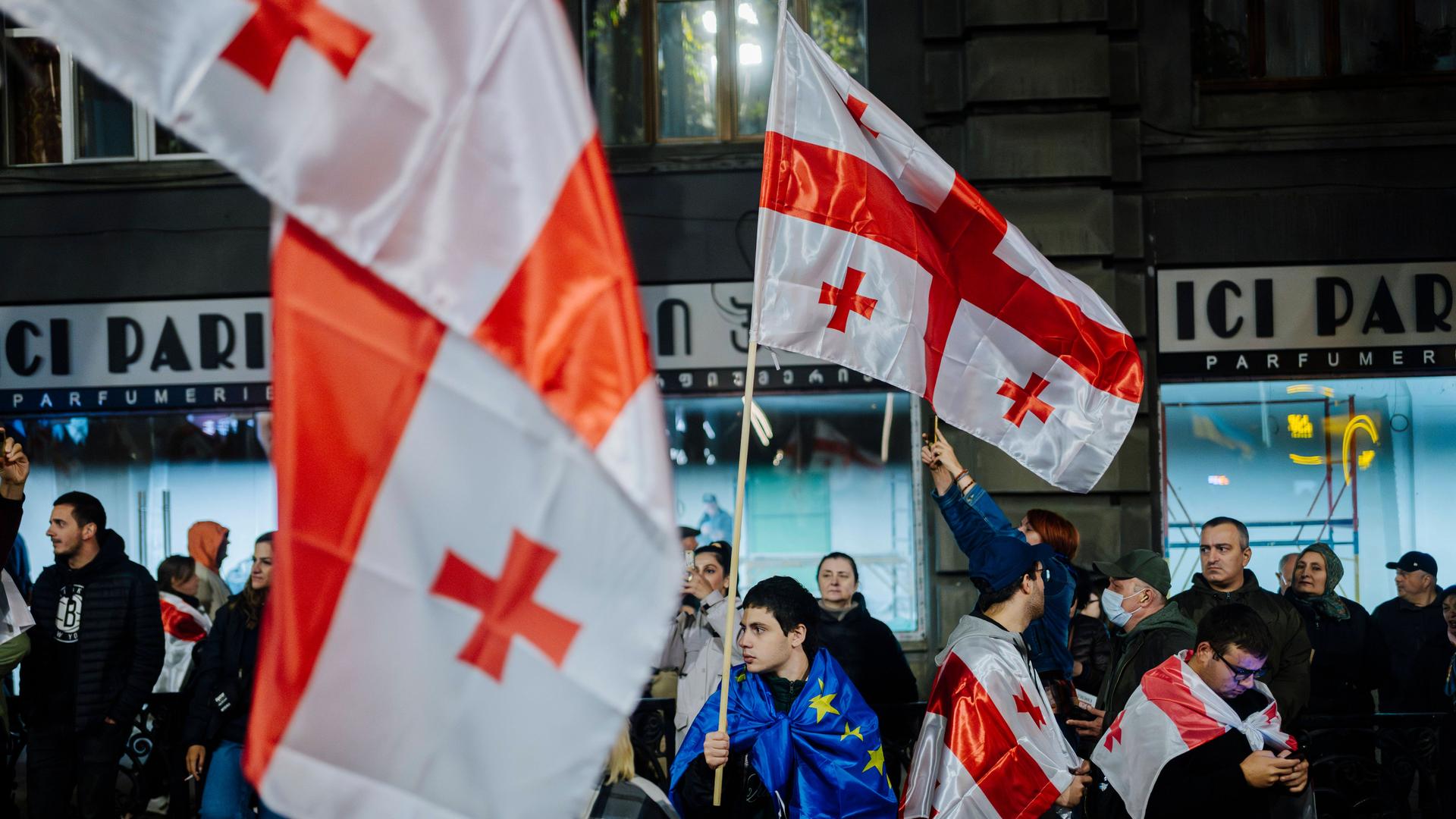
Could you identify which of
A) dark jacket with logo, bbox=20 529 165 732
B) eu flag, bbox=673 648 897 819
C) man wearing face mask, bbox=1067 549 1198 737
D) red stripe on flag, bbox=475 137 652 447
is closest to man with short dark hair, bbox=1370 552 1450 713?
man wearing face mask, bbox=1067 549 1198 737

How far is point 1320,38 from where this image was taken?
11852 millimetres

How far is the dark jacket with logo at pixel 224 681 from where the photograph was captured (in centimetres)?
796

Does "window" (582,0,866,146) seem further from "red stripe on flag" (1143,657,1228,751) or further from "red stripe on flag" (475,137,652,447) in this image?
"red stripe on flag" (475,137,652,447)

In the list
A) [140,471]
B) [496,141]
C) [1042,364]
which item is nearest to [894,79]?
[1042,364]

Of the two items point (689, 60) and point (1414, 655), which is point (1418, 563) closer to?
point (1414, 655)

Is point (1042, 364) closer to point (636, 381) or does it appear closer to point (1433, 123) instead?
point (636, 381)

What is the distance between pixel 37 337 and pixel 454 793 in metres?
10.9

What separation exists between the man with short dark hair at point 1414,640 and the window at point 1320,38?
4.17 metres

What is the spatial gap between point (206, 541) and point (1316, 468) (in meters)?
8.98

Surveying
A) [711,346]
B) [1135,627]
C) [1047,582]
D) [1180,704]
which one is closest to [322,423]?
[1180,704]

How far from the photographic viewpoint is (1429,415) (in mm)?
11703

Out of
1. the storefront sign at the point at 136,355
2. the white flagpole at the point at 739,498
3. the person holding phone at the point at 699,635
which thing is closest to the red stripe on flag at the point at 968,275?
the white flagpole at the point at 739,498

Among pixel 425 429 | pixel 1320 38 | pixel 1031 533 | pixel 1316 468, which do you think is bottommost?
pixel 1031 533

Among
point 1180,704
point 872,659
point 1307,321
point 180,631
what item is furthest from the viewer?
point 1307,321
